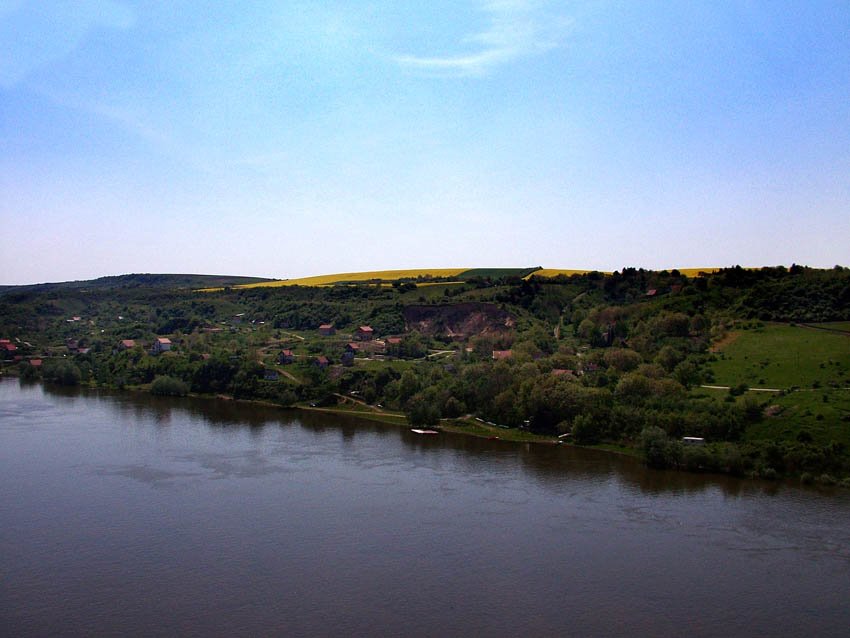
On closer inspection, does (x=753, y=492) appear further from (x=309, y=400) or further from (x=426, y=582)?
(x=309, y=400)

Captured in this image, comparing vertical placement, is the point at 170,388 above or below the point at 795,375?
below

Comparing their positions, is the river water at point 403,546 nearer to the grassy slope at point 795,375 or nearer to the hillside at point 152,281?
the grassy slope at point 795,375

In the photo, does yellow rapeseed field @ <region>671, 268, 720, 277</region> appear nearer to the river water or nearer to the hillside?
the river water

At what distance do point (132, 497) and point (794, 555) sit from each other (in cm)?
2215

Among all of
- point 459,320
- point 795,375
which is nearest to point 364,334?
point 459,320

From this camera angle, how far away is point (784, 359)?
40.7 metres

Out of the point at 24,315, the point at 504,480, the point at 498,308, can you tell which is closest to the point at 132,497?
the point at 504,480

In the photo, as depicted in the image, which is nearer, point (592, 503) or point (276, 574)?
point (276, 574)

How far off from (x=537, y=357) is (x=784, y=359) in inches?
590

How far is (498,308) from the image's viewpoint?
2547 inches

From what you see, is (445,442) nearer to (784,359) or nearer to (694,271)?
(784,359)

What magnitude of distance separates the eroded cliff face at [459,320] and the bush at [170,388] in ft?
64.2

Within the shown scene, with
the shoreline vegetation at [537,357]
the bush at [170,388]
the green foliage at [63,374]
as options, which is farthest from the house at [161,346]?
the bush at [170,388]

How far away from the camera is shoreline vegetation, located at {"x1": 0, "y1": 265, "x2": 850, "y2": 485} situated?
34.2 meters
